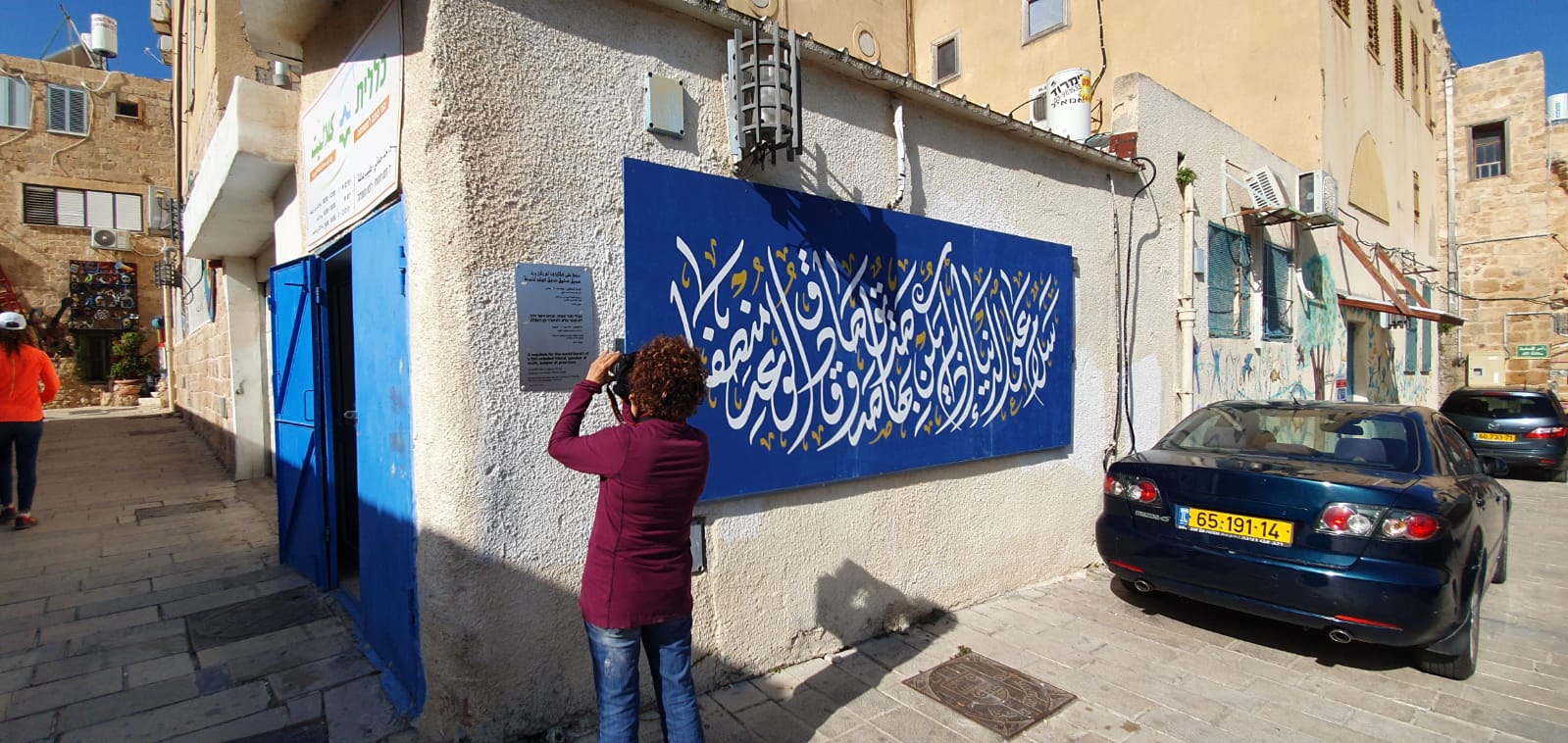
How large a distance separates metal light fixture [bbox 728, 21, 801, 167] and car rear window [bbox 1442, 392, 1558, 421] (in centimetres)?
1347

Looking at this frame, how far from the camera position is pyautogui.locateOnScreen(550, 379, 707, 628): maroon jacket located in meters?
2.25

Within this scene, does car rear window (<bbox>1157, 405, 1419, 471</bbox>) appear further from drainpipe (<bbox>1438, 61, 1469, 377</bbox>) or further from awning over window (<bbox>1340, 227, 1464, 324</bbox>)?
drainpipe (<bbox>1438, 61, 1469, 377</bbox>)

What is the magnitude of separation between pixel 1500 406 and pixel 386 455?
50.0 feet

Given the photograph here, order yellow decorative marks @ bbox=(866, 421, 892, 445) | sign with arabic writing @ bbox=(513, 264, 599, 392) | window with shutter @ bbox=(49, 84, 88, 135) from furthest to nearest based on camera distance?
window with shutter @ bbox=(49, 84, 88, 135)
yellow decorative marks @ bbox=(866, 421, 892, 445)
sign with arabic writing @ bbox=(513, 264, 599, 392)

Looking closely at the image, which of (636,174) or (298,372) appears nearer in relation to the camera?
(636,174)

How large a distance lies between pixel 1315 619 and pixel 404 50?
5093mm

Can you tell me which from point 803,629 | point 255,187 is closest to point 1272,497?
point 803,629

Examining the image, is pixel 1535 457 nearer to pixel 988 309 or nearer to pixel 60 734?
pixel 988 309

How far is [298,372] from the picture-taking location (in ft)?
14.7

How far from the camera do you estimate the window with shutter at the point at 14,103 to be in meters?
18.2

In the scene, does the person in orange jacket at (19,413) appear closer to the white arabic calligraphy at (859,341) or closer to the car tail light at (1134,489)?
the white arabic calligraphy at (859,341)

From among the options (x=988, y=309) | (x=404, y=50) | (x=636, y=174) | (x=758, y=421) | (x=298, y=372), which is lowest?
(x=758, y=421)

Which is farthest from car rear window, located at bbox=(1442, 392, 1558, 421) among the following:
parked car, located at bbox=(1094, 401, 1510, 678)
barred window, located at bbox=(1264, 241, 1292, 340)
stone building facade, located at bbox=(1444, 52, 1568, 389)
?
stone building facade, located at bbox=(1444, 52, 1568, 389)

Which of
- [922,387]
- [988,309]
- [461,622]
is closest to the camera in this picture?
[461,622]
